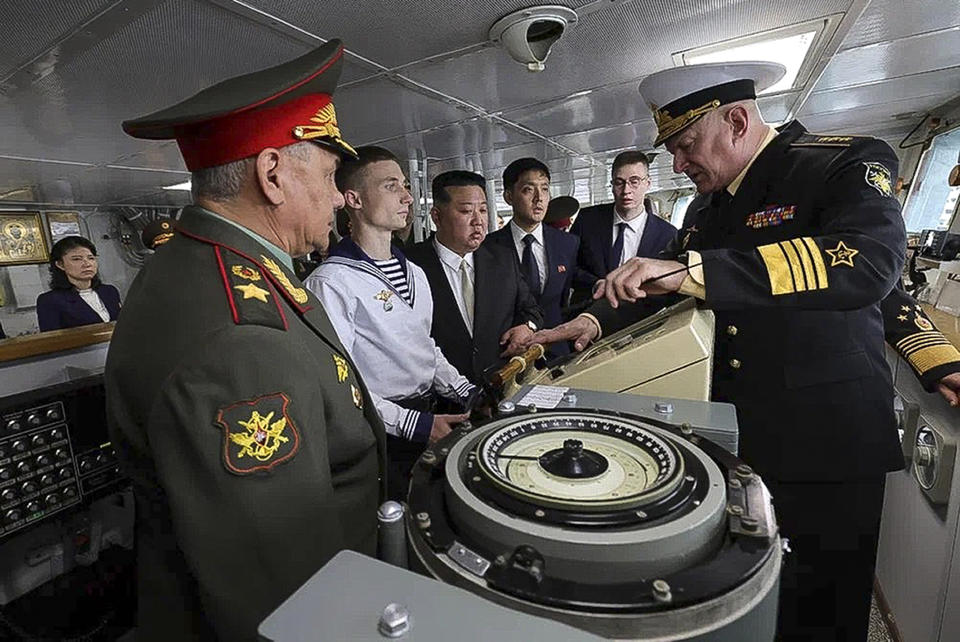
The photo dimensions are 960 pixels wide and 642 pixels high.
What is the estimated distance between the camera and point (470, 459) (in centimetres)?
73

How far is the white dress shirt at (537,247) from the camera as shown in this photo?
317cm

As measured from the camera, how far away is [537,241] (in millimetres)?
3203

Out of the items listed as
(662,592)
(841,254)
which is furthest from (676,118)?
(662,592)

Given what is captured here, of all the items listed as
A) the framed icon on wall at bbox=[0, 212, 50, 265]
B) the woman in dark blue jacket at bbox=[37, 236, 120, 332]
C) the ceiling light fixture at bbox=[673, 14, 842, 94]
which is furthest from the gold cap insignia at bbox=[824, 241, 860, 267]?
the framed icon on wall at bbox=[0, 212, 50, 265]

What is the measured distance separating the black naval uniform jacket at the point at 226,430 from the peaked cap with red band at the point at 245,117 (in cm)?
14

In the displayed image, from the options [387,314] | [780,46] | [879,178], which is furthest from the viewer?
[780,46]

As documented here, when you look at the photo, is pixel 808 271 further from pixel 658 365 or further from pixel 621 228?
pixel 621 228

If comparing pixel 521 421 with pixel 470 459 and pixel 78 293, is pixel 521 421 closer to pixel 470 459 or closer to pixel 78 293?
pixel 470 459

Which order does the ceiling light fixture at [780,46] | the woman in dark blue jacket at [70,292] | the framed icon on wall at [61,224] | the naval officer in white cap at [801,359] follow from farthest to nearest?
the framed icon on wall at [61,224] < the woman in dark blue jacket at [70,292] < the ceiling light fixture at [780,46] < the naval officer in white cap at [801,359]

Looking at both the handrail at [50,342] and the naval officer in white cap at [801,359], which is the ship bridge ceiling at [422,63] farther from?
the handrail at [50,342]

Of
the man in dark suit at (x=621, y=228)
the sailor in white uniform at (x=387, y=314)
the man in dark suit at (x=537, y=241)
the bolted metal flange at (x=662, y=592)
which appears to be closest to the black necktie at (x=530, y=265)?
the man in dark suit at (x=537, y=241)

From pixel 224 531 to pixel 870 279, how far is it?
133 cm

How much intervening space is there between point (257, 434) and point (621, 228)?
10.00 feet

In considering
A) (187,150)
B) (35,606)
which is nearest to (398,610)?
(187,150)
